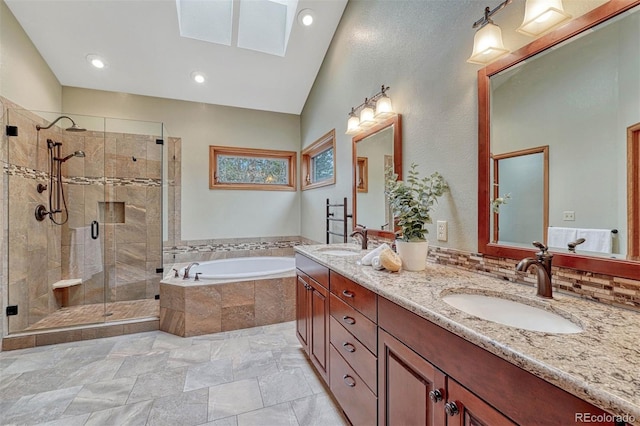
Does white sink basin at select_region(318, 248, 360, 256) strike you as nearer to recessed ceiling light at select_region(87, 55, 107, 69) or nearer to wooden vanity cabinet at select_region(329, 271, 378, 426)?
wooden vanity cabinet at select_region(329, 271, 378, 426)

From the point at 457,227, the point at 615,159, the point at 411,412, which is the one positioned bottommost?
the point at 411,412

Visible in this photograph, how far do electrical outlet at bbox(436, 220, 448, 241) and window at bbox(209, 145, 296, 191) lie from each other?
2.80 m

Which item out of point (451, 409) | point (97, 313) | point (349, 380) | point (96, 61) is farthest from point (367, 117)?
point (97, 313)

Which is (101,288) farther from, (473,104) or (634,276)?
(634,276)

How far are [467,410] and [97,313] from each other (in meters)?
3.52

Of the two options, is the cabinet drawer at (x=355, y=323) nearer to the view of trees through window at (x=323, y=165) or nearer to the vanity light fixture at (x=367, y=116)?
the vanity light fixture at (x=367, y=116)

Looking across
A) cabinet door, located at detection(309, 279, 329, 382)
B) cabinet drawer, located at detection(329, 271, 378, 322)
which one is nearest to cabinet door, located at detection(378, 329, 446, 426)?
cabinet drawer, located at detection(329, 271, 378, 322)

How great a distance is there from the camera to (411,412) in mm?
970

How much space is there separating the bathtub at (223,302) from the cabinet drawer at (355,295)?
145cm

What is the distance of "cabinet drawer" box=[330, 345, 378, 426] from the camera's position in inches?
48.2

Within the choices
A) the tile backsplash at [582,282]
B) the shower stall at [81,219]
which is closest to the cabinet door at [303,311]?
the tile backsplash at [582,282]

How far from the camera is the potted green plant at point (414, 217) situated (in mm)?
1466

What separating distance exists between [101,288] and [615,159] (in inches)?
171

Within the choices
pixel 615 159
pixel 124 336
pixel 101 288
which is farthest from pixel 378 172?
pixel 101 288
